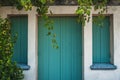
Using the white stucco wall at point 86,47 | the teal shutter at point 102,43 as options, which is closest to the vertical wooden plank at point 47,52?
the white stucco wall at point 86,47

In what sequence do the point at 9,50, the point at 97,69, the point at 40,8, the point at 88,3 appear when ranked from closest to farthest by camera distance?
the point at 88,3 → the point at 40,8 → the point at 9,50 → the point at 97,69

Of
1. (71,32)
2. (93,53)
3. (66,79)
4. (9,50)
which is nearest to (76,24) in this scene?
(71,32)

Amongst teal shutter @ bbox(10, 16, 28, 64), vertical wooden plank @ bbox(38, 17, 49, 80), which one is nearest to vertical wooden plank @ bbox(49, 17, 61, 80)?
vertical wooden plank @ bbox(38, 17, 49, 80)

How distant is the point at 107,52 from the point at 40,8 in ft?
9.32

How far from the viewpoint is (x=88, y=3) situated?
6.84 metres

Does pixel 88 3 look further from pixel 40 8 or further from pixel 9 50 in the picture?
pixel 9 50

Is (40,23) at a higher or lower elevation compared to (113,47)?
higher

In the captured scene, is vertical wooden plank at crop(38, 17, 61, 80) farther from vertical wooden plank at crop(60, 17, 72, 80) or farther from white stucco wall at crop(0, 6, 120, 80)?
white stucco wall at crop(0, 6, 120, 80)

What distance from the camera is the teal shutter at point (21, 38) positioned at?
922cm

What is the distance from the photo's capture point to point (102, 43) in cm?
920

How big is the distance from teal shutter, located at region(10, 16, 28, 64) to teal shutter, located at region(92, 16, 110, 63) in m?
2.00

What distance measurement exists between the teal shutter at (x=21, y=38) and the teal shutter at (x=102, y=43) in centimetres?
200

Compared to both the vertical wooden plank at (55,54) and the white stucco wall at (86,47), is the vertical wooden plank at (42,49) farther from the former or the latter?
the white stucco wall at (86,47)

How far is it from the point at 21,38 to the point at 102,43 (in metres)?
2.37
